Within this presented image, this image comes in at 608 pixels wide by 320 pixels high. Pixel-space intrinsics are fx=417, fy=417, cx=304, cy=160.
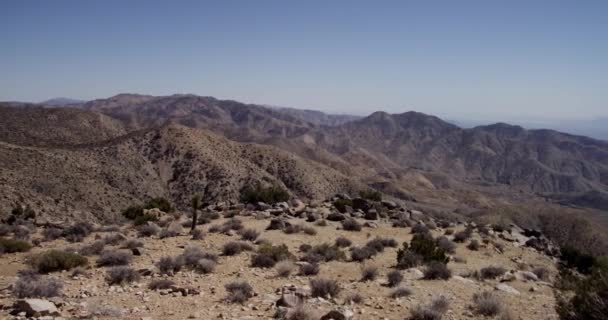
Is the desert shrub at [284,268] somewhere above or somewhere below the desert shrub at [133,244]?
above

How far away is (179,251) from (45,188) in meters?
31.4

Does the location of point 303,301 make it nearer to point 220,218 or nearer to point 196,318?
point 196,318

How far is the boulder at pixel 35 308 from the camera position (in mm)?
7203

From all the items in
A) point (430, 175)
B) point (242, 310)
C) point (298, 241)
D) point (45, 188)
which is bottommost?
point (430, 175)

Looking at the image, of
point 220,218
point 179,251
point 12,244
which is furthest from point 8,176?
point 179,251

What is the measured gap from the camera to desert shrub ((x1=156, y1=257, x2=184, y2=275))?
36.4ft

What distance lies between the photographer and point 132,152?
58312 mm

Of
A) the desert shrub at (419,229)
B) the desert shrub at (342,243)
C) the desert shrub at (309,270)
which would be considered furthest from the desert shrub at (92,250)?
the desert shrub at (419,229)

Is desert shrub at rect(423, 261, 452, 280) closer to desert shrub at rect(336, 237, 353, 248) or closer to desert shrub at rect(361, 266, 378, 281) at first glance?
desert shrub at rect(361, 266, 378, 281)

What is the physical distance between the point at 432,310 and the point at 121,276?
23.2 feet

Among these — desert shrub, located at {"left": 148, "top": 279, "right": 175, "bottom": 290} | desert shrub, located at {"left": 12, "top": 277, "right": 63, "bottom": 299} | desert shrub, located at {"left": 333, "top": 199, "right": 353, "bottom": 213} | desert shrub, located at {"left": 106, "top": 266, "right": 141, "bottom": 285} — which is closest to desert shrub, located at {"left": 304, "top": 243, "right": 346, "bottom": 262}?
desert shrub, located at {"left": 148, "top": 279, "right": 175, "bottom": 290}

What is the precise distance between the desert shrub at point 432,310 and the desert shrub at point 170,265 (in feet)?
20.7

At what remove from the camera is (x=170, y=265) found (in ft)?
36.7

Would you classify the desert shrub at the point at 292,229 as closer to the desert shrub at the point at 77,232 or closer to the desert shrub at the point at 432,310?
the desert shrub at the point at 77,232
